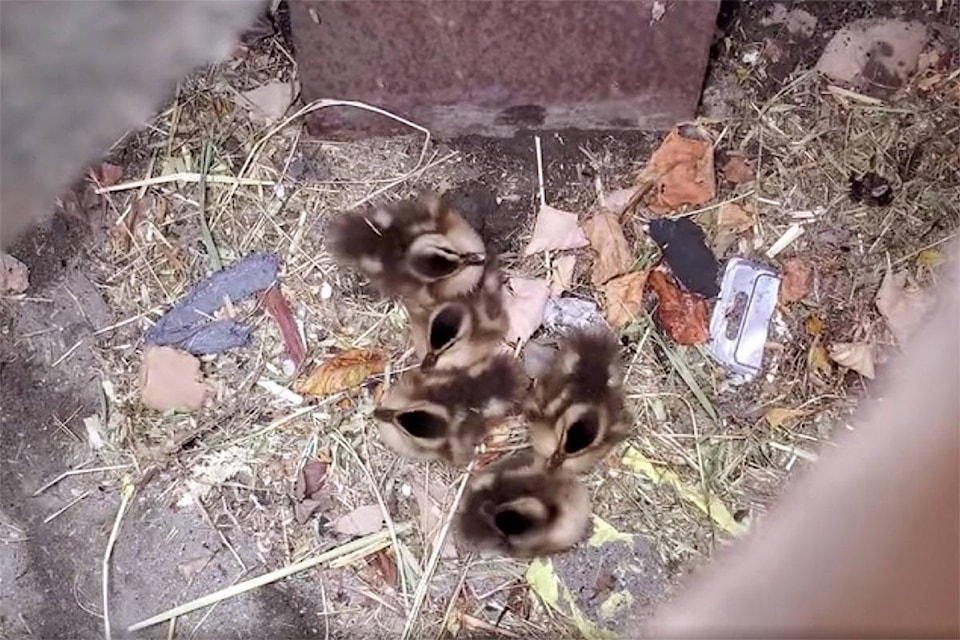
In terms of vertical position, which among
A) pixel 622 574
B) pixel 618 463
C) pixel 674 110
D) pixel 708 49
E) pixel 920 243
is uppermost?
pixel 708 49

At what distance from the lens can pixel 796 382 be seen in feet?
5.99

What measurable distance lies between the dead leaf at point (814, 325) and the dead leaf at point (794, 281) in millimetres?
36

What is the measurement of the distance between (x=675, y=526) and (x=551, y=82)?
0.70m

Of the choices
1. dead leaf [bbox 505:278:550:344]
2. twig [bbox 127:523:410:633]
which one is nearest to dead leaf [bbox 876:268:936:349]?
dead leaf [bbox 505:278:550:344]

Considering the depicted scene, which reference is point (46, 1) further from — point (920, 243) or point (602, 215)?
point (920, 243)

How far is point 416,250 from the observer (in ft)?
5.64

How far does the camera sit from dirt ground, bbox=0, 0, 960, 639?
1.82 meters

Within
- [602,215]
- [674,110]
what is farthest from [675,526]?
[674,110]

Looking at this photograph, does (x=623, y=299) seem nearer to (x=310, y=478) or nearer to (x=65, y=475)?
(x=310, y=478)

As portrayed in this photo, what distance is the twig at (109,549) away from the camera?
187 cm

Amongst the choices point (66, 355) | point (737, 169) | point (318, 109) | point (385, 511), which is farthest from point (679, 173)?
point (66, 355)

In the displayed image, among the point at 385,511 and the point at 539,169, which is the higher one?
the point at 539,169

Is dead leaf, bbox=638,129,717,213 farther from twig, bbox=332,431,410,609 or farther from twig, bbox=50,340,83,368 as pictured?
twig, bbox=50,340,83,368

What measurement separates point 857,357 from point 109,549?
121cm
